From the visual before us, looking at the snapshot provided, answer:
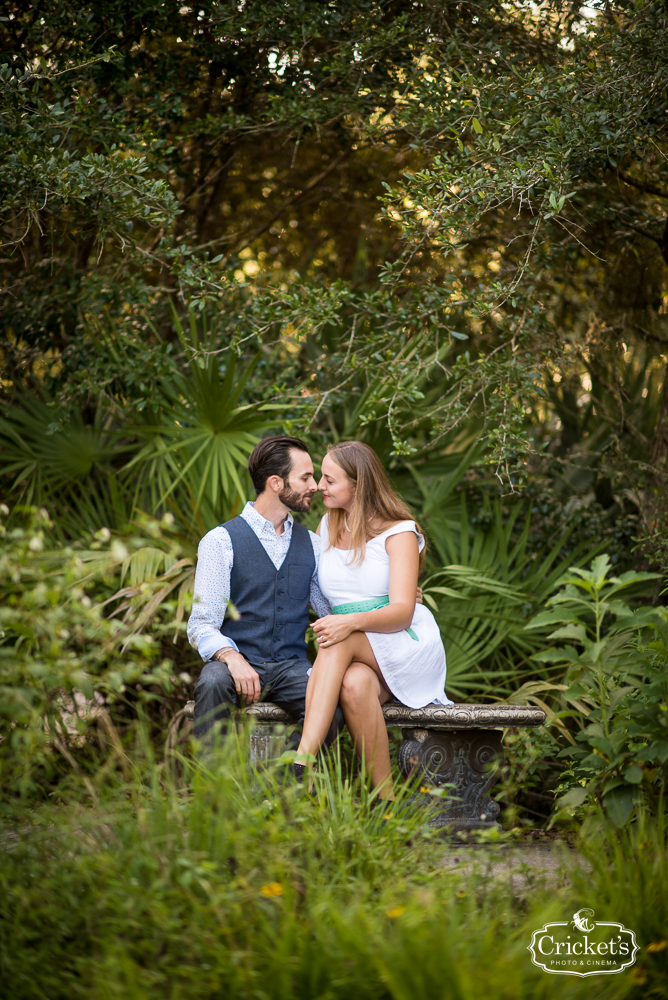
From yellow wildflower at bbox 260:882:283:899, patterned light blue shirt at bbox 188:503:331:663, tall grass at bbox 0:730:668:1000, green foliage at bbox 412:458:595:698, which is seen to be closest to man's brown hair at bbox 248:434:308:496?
patterned light blue shirt at bbox 188:503:331:663

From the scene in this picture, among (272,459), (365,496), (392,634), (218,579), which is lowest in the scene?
(392,634)

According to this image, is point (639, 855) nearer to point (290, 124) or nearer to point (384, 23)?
point (290, 124)

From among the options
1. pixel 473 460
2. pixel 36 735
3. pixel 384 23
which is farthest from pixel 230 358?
pixel 36 735

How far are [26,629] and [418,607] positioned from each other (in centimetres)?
175

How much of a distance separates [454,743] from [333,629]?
2.21ft

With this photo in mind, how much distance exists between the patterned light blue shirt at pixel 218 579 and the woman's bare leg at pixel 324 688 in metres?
0.41

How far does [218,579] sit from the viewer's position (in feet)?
10.7

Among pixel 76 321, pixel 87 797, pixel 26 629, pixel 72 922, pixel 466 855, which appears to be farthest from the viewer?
pixel 76 321

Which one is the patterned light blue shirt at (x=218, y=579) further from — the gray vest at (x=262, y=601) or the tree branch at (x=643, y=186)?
the tree branch at (x=643, y=186)

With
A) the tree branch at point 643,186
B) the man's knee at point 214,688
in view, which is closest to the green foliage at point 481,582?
the man's knee at point 214,688

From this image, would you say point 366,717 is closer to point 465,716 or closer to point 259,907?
point 465,716

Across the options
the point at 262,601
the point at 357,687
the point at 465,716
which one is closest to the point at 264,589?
the point at 262,601

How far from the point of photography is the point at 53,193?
3645 millimetres

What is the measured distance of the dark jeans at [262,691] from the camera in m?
2.93
